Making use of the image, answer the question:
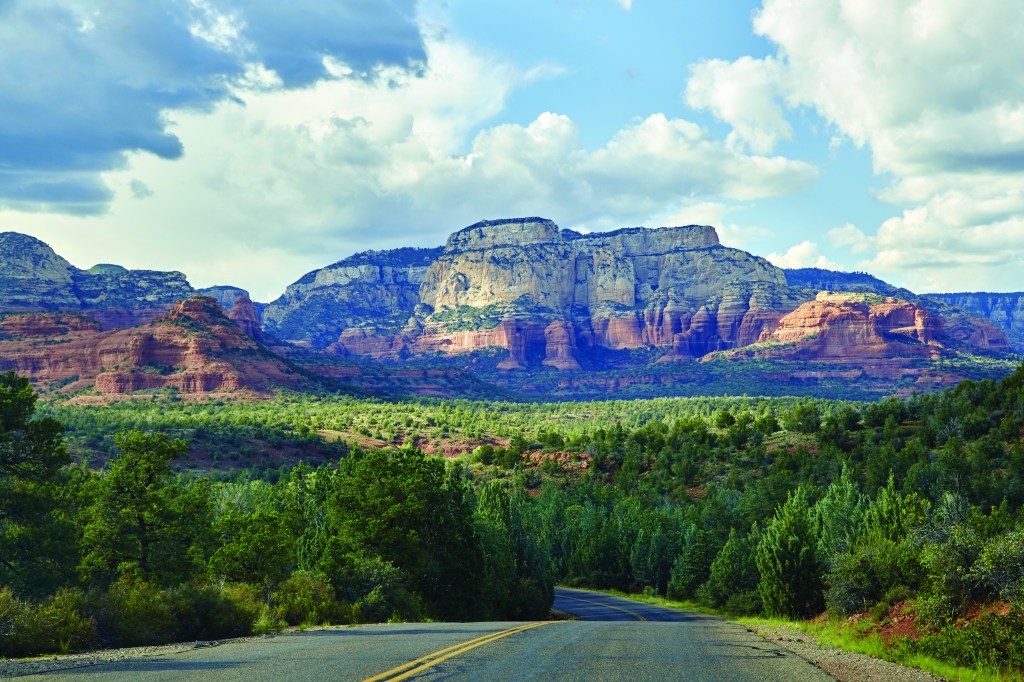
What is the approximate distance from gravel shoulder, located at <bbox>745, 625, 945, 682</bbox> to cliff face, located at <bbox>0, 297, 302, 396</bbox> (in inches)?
5986

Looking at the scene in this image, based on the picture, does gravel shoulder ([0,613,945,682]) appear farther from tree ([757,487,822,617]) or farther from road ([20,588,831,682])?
tree ([757,487,822,617])

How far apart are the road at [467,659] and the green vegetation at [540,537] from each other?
290cm

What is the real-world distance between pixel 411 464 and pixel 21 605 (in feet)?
68.8

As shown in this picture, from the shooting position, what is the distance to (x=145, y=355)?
16712cm

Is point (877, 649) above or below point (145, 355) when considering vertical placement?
below

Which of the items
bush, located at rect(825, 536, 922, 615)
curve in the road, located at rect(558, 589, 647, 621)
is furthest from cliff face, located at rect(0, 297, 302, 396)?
bush, located at rect(825, 536, 922, 615)

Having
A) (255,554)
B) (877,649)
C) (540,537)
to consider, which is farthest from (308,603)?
(540,537)

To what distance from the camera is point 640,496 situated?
286 ft

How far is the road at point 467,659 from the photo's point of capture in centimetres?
1158

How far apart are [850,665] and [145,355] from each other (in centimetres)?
17264

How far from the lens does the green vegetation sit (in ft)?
57.4

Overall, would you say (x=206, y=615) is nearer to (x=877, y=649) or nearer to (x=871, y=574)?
(x=877, y=649)

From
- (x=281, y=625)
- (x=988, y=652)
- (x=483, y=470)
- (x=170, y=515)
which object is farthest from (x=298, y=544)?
(x=483, y=470)

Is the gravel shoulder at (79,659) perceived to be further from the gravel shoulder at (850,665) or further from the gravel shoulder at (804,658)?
the gravel shoulder at (850,665)
